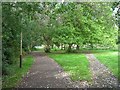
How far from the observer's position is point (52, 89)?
9.55 m

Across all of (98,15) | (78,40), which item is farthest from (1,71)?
(78,40)

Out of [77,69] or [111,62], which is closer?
[77,69]

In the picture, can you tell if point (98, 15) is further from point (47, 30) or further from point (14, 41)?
point (47, 30)

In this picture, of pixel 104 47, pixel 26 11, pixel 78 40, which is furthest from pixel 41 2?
pixel 104 47

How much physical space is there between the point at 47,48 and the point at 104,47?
1099 cm

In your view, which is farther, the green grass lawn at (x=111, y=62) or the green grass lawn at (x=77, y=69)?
the green grass lawn at (x=111, y=62)

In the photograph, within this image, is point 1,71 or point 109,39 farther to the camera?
point 109,39

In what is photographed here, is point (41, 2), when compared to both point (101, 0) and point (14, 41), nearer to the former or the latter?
point (101, 0)

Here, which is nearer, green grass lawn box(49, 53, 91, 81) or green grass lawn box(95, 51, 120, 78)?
green grass lawn box(49, 53, 91, 81)

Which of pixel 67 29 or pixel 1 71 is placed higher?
pixel 67 29

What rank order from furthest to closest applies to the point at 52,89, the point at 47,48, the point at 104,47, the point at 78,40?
the point at 104,47
the point at 47,48
the point at 78,40
the point at 52,89

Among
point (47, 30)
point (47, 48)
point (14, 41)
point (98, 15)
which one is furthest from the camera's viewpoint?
point (47, 48)

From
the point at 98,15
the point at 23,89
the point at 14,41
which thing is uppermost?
the point at 98,15

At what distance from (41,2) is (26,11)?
2.98 ft
